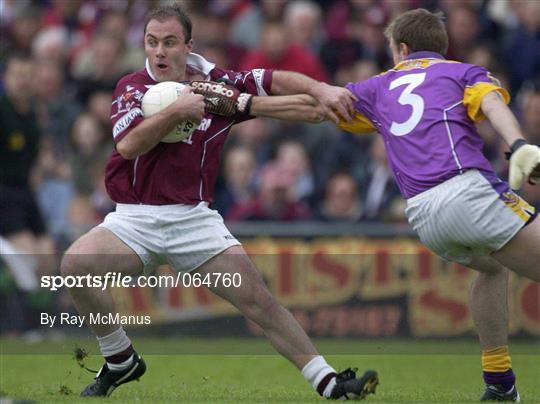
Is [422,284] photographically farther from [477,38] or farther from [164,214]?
[164,214]

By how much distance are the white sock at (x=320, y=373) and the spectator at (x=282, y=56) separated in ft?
25.1

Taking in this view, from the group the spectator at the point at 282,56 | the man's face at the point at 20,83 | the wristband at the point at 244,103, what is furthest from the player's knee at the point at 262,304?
the spectator at the point at 282,56

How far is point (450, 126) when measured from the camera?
7445 millimetres

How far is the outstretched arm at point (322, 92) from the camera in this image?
794cm

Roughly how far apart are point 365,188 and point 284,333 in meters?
6.64

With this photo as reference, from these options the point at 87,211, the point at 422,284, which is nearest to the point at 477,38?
the point at 422,284

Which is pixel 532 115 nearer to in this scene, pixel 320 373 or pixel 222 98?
pixel 222 98

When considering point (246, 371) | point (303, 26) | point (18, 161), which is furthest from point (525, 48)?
point (246, 371)

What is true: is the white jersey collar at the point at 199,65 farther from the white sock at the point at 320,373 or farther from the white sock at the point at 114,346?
the white sock at the point at 320,373

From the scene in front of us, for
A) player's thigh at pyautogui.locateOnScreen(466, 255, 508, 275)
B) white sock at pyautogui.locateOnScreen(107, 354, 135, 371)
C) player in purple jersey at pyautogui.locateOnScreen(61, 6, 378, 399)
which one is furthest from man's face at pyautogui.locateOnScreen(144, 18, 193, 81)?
player's thigh at pyautogui.locateOnScreen(466, 255, 508, 275)

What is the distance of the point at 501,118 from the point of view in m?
7.11

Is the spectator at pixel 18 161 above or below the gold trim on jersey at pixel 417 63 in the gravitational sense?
below

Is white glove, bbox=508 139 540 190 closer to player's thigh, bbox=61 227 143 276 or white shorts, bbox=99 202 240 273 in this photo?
white shorts, bbox=99 202 240 273

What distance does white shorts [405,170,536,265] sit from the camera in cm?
723
